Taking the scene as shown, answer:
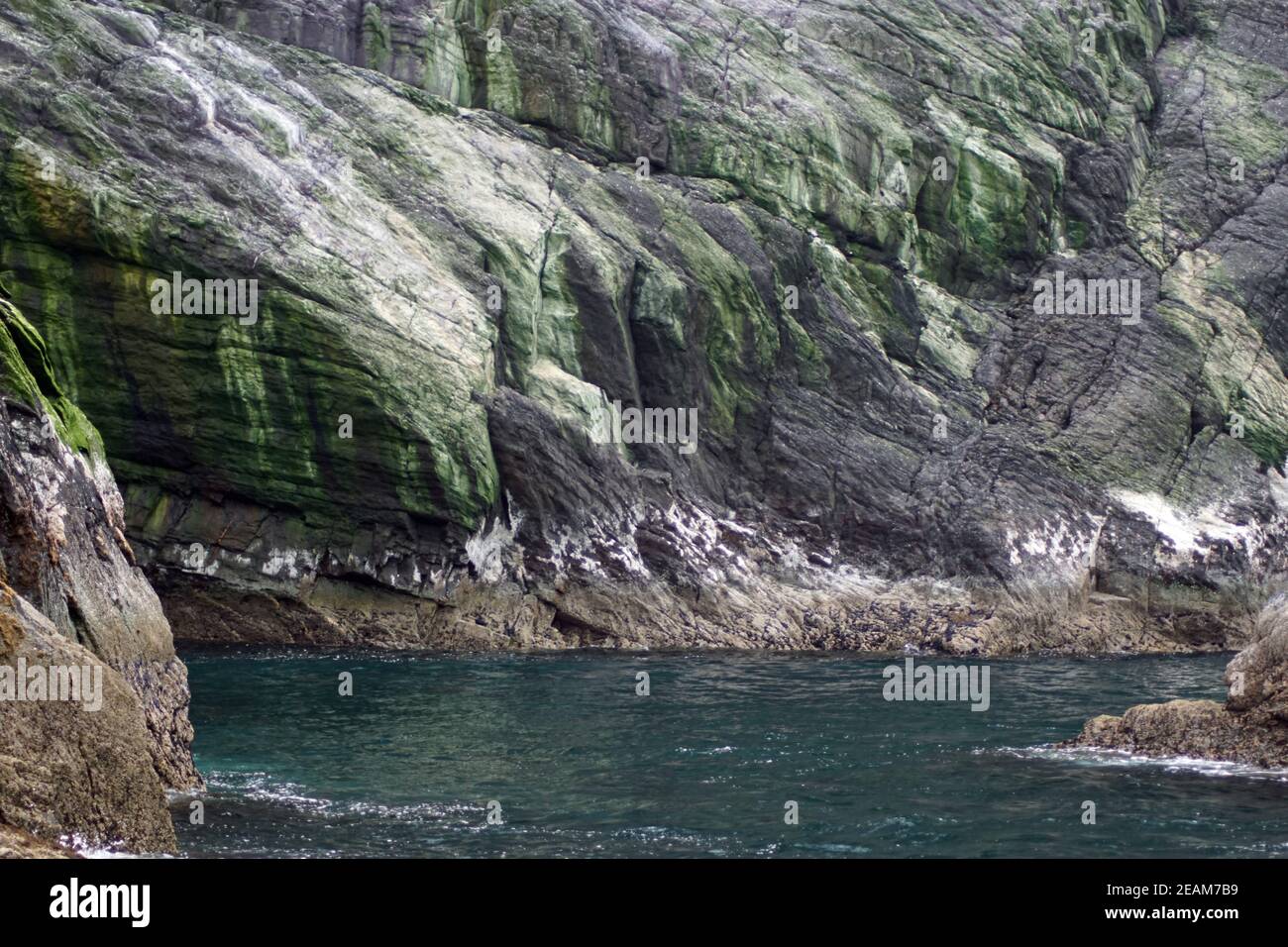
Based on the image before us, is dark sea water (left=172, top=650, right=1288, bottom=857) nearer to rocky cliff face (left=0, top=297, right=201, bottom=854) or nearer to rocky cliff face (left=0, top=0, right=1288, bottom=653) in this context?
rocky cliff face (left=0, top=297, right=201, bottom=854)

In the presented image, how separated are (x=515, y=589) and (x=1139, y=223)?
36951 mm

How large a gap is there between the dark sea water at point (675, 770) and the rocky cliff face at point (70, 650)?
165cm

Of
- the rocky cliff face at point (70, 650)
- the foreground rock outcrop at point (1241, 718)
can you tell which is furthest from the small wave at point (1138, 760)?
the rocky cliff face at point (70, 650)

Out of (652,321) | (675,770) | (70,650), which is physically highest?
(652,321)

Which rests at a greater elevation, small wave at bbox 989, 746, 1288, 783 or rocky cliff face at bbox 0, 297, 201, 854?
rocky cliff face at bbox 0, 297, 201, 854

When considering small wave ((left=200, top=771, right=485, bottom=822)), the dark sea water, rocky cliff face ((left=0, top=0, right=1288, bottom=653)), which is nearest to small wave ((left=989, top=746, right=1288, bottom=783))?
the dark sea water

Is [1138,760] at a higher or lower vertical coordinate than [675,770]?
higher

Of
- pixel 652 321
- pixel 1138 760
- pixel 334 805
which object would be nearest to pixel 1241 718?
pixel 1138 760

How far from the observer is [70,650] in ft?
50.9

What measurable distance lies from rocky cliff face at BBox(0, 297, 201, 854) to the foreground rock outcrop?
15.9 meters

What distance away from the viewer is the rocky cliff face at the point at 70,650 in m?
14.5

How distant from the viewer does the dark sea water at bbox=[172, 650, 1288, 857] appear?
18641mm

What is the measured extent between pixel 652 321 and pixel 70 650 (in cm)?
3659

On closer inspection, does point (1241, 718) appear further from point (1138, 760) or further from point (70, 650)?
point (70, 650)
